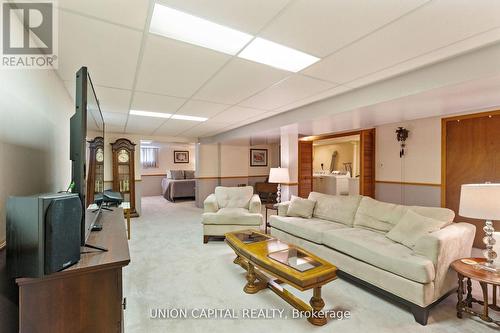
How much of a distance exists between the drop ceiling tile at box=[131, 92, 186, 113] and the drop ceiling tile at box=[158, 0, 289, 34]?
175cm

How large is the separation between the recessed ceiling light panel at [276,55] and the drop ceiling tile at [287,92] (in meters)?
0.28

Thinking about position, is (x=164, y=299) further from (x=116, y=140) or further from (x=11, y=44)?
(x=116, y=140)

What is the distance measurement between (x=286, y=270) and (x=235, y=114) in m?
2.79

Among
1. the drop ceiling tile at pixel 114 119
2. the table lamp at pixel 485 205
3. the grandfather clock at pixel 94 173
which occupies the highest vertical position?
the drop ceiling tile at pixel 114 119

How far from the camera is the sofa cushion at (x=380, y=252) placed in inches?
76.4

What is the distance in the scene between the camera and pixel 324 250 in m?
2.80

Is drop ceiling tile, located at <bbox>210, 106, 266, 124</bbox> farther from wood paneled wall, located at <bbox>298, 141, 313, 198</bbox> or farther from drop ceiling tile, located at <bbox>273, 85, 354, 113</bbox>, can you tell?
wood paneled wall, located at <bbox>298, 141, 313, 198</bbox>

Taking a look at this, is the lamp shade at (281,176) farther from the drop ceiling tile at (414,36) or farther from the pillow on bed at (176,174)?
the pillow on bed at (176,174)

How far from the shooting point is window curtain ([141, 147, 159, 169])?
388 inches

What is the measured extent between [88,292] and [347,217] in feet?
9.81

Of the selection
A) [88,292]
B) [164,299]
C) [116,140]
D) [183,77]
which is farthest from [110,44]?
[116,140]

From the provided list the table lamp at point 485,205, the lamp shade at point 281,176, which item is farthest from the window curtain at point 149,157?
the table lamp at point 485,205

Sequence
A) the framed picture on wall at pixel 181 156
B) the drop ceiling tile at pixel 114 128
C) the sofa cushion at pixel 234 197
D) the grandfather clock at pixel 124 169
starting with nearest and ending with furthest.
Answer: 1. the sofa cushion at pixel 234 197
2. the drop ceiling tile at pixel 114 128
3. the grandfather clock at pixel 124 169
4. the framed picture on wall at pixel 181 156

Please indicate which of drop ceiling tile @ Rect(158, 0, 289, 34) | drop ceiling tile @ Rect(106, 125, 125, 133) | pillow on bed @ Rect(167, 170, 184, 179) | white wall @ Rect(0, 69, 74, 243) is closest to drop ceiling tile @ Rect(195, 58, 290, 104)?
drop ceiling tile @ Rect(158, 0, 289, 34)
